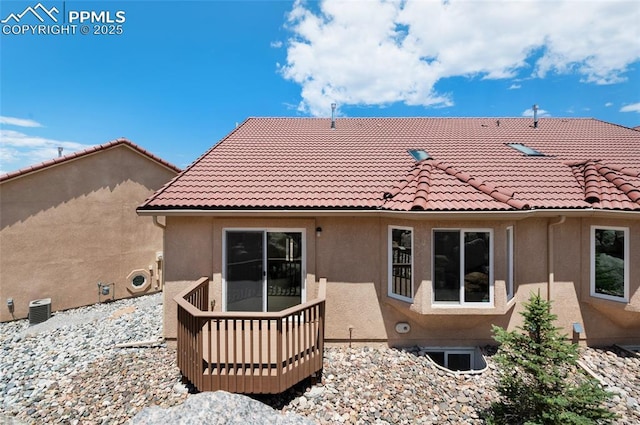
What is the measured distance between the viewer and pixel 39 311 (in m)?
9.63

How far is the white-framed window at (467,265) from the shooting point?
651cm

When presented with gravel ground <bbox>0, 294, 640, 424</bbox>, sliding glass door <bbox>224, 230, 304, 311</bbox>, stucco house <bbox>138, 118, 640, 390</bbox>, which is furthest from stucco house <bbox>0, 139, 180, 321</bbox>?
sliding glass door <bbox>224, 230, 304, 311</bbox>

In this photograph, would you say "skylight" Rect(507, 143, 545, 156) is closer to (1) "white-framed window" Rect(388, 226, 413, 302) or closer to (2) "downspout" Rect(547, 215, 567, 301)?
(2) "downspout" Rect(547, 215, 567, 301)

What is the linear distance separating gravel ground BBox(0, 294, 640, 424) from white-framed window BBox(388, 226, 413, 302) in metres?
1.56

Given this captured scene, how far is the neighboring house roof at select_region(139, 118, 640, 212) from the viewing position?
6840 millimetres

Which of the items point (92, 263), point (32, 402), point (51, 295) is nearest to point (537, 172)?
point (32, 402)

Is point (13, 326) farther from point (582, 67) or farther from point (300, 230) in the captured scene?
point (582, 67)

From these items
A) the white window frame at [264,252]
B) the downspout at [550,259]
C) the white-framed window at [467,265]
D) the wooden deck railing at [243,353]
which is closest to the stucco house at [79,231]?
the white window frame at [264,252]

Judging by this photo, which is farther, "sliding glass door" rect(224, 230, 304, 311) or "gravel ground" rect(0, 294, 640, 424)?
"sliding glass door" rect(224, 230, 304, 311)

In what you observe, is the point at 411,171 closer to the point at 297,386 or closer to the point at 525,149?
the point at 525,149

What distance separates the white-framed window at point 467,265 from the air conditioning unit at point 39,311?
43.7 ft

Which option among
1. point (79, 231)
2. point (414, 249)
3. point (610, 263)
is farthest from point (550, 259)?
point (79, 231)

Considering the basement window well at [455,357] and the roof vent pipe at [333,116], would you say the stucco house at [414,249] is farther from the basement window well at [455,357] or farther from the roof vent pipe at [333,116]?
the roof vent pipe at [333,116]

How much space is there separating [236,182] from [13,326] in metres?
9.80
